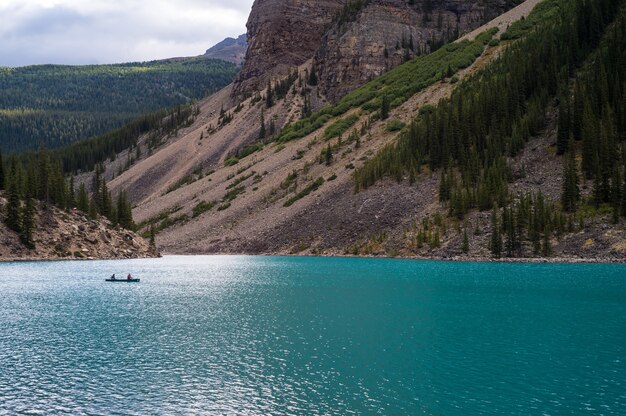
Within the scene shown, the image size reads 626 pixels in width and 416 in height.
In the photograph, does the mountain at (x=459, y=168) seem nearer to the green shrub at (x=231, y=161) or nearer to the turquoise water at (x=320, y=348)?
the green shrub at (x=231, y=161)

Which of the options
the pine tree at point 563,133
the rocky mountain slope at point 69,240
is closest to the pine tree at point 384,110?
the pine tree at point 563,133

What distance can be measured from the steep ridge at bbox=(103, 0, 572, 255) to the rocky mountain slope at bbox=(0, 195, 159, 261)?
58.4 feet

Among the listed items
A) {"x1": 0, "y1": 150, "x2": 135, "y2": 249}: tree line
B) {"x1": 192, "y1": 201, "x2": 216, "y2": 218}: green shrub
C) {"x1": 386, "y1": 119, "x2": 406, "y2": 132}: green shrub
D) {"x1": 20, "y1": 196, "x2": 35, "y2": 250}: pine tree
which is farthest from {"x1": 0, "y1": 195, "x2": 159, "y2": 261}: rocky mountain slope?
{"x1": 386, "y1": 119, "x2": 406, "y2": 132}: green shrub

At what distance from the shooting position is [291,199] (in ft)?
463

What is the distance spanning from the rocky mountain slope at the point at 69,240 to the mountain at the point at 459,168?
18203 millimetres

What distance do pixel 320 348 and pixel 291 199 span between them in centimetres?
10590

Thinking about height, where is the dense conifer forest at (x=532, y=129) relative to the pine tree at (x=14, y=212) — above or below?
above

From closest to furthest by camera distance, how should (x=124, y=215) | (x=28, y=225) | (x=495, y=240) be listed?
(x=495, y=240)
(x=28, y=225)
(x=124, y=215)

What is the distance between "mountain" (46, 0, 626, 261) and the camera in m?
95.7

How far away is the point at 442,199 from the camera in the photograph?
113125 mm

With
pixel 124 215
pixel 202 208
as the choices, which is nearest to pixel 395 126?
pixel 202 208

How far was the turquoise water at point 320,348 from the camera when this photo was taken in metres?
25.8

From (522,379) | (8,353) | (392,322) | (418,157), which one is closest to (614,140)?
(418,157)

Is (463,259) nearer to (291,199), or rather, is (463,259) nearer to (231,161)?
(291,199)
